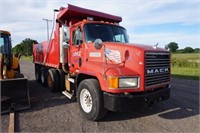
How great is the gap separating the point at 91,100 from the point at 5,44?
5.05m

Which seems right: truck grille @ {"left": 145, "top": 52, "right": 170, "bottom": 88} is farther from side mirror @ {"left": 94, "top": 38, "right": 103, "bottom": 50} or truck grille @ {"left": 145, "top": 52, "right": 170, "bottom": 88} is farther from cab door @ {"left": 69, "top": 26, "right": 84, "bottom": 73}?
cab door @ {"left": 69, "top": 26, "right": 84, "bottom": 73}

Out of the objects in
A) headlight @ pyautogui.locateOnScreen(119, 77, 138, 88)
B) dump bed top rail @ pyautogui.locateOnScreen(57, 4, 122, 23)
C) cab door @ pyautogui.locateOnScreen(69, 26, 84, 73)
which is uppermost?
dump bed top rail @ pyautogui.locateOnScreen(57, 4, 122, 23)

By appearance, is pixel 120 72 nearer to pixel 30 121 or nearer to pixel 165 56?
pixel 165 56

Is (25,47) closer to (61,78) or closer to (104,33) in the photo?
(61,78)

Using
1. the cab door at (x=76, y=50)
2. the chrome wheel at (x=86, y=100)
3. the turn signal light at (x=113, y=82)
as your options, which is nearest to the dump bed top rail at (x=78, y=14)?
the cab door at (x=76, y=50)

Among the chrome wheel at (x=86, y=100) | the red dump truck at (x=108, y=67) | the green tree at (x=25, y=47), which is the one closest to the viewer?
the red dump truck at (x=108, y=67)

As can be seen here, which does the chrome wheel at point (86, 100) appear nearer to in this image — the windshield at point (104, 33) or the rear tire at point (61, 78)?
the windshield at point (104, 33)

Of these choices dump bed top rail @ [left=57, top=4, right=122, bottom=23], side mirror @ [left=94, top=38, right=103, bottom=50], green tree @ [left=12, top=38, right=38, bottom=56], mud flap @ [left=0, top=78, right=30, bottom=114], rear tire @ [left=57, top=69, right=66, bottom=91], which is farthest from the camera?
green tree @ [left=12, top=38, right=38, bottom=56]

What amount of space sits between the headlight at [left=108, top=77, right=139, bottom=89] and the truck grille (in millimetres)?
345

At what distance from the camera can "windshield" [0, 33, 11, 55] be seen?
8.21 meters

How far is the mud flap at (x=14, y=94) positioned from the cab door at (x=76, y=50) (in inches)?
63.7

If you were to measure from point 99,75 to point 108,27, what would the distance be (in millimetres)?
2190

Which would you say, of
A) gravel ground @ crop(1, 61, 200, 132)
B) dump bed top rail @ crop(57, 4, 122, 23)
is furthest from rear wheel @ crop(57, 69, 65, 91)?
Result: dump bed top rail @ crop(57, 4, 122, 23)

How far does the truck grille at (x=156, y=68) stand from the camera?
16.1 ft
